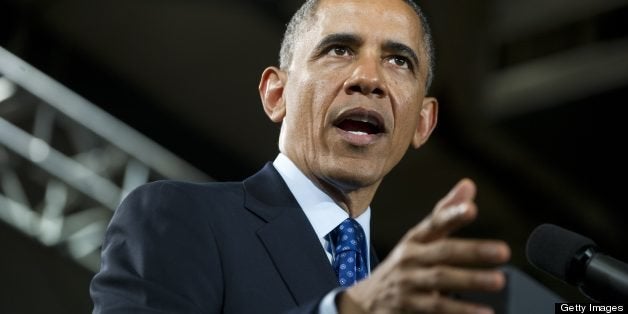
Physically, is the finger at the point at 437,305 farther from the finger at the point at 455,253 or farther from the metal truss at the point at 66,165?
the metal truss at the point at 66,165

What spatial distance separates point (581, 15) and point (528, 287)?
5252mm

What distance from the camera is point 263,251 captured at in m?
1.49

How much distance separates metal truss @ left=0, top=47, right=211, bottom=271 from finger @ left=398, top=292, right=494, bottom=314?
4.25 m

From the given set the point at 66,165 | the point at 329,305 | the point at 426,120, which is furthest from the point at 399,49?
the point at 66,165

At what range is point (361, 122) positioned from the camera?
1.77 metres

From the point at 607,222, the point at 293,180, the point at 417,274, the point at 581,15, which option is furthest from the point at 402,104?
the point at 607,222

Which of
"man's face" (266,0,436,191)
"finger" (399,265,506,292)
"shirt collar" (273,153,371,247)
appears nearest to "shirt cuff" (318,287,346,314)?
"finger" (399,265,506,292)

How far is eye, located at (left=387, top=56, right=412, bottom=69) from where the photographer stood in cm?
182

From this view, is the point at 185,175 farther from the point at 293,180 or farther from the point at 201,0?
the point at 293,180

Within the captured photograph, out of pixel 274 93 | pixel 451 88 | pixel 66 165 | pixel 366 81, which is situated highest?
pixel 366 81

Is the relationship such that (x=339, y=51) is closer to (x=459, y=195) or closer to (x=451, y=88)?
(x=459, y=195)

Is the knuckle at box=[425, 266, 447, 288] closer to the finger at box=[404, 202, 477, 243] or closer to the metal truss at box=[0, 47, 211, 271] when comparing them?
the finger at box=[404, 202, 477, 243]

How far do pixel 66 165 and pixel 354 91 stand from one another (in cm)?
393

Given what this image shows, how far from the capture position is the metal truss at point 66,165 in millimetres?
5125
